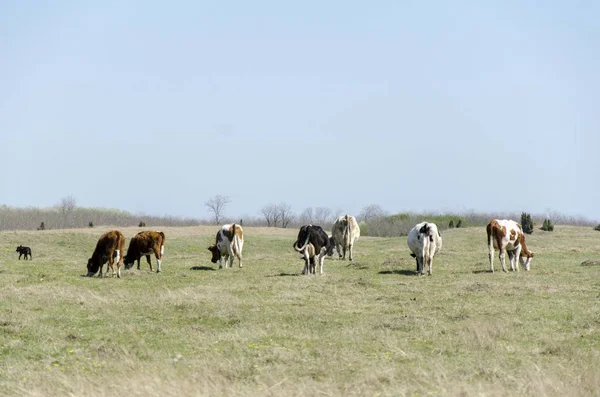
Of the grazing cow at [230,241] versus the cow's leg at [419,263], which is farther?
the grazing cow at [230,241]

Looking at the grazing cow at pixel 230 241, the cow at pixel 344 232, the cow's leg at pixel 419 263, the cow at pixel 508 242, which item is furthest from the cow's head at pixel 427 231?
the cow at pixel 344 232

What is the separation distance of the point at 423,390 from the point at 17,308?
1200cm

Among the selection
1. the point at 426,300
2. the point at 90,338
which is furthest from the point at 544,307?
the point at 90,338

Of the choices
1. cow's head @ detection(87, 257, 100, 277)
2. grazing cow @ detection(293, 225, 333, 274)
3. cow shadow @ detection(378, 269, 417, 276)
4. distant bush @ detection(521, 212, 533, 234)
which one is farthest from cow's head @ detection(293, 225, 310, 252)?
distant bush @ detection(521, 212, 533, 234)

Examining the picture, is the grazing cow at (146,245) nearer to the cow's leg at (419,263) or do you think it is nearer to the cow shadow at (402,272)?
the cow shadow at (402,272)

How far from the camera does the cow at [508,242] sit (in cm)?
2873

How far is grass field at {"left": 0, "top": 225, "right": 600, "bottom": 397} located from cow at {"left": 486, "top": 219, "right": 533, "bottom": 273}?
35.8 inches

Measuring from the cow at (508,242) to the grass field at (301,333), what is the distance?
35.8 inches

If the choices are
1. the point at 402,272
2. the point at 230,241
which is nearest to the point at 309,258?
the point at 402,272

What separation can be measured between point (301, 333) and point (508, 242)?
15.5m

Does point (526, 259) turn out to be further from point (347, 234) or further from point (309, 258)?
point (347, 234)

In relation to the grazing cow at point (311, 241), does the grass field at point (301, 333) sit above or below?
below

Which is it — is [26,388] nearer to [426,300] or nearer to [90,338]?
[90,338]

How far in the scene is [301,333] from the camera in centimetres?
1538
